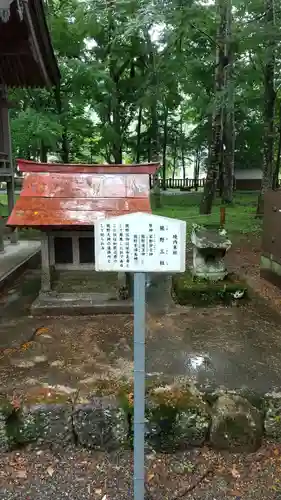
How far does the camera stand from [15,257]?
28.3ft

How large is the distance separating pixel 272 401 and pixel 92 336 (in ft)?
8.24

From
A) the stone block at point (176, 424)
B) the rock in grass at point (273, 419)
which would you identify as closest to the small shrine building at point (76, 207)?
the stone block at point (176, 424)

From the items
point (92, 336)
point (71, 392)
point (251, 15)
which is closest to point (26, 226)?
point (92, 336)

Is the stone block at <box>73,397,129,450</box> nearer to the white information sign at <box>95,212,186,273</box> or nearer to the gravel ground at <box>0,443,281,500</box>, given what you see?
the gravel ground at <box>0,443,281,500</box>

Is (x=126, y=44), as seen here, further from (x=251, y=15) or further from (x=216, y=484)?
(x=216, y=484)

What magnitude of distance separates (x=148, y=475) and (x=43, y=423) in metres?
0.99

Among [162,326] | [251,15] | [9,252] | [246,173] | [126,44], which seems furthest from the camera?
[246,173]

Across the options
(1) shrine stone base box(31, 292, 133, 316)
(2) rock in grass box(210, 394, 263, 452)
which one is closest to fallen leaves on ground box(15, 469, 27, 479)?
(2) rock in grass box(210, 394, 263, 452)

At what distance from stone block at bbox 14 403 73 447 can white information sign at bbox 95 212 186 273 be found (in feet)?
5.31

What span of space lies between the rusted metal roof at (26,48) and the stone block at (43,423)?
424 cm

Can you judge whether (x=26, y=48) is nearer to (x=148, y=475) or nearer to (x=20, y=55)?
(x=20, y=55)

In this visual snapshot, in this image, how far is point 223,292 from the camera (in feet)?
20.6

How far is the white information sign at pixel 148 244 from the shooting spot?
8.17 ft

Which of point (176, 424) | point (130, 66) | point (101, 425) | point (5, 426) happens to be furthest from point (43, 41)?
point (130, 66)
